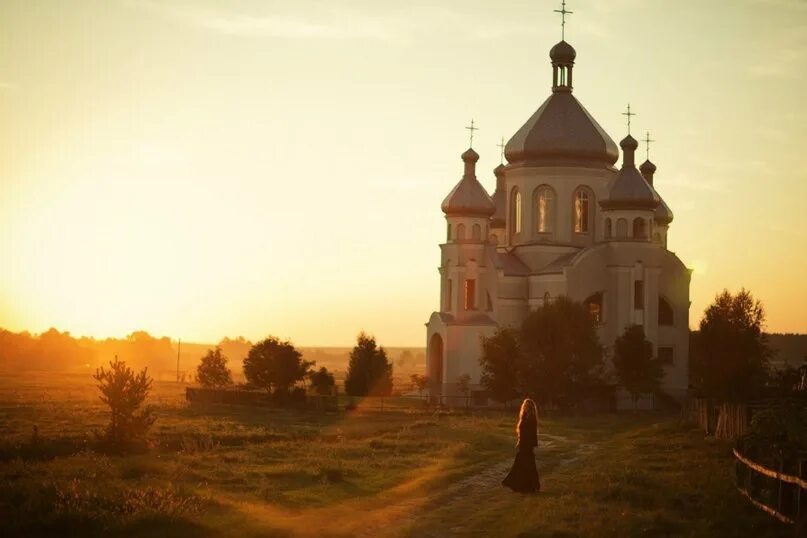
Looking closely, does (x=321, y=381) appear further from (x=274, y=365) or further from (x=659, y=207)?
(x=659, y=207)

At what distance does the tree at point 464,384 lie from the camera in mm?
68062

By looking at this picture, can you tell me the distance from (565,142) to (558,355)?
17195mm

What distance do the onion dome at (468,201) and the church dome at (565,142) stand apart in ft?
10.4

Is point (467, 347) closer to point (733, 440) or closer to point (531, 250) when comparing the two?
point (531, 250)

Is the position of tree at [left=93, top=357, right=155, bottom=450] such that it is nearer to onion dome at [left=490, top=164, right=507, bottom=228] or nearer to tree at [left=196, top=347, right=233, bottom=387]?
onion dome at [left=490, top=164, right=507, bottom=228]

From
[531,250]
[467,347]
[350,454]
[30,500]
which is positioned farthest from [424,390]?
[30,500]

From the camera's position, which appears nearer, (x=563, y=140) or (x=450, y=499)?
(x=450, y=499)

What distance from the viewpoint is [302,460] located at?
31.1m

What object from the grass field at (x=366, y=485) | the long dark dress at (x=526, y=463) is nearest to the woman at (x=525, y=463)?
the long dark dress at (x=526, y=463)

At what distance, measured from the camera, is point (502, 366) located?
60562mm

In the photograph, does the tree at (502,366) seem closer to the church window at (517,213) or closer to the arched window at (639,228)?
the arched window at (639,228)

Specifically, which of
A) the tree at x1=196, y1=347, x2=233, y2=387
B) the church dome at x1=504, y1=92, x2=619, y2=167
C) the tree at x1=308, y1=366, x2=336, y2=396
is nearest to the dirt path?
the tree at x1=308, y1=366, x2=336, y2=396

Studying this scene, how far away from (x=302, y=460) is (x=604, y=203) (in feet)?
133

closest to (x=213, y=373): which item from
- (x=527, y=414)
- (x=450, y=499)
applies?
(x=527, y=414)
